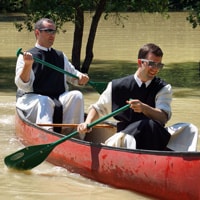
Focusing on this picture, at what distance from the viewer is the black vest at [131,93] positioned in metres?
6.42

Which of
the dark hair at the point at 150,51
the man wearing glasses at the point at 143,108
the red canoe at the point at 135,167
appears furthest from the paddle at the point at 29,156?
the dark hair at the point at 150,51

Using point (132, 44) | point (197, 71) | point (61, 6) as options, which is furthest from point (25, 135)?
point (132, 44)

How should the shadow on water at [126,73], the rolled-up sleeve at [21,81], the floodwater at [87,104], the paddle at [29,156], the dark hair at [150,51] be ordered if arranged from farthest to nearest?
the shadow on water at [126,73], the rolled-up sleeve at [21,81], the paddle at [29,156], the floodwater at [87,104], the dark hair at [150,51]

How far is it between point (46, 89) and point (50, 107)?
312mm

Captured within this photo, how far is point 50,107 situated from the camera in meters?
8.02

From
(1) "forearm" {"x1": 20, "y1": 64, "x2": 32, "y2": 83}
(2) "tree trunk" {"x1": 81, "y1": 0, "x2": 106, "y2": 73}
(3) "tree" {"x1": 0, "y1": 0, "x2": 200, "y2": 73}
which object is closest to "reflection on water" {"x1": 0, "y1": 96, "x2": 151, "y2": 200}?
(1) "forearm" {"x1": 20, "y1": 64, "x2": 32, "y2": 83}

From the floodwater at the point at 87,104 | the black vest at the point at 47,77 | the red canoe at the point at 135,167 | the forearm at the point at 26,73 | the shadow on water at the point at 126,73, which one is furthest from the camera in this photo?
the shadow on water at the point at 126,73

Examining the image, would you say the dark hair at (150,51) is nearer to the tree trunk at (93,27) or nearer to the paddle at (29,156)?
the paddle at (29,156)

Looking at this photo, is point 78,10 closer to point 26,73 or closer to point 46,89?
point 46,89

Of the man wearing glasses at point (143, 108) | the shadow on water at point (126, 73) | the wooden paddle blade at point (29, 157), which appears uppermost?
the man wearing glasses at point (143, 108)

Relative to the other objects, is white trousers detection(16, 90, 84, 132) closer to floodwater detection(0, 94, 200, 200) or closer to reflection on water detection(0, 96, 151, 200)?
floodwater detection(0, 94, 200, 200)

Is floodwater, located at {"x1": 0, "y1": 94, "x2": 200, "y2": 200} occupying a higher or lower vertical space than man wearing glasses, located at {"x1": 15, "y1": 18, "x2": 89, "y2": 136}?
lower

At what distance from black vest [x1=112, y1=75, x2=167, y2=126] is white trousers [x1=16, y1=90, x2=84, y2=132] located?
1640mm

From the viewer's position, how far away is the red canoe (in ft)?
18.8
